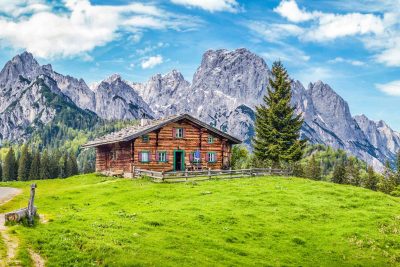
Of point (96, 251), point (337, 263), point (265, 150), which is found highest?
point (265, 150)

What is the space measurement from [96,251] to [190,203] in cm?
1521

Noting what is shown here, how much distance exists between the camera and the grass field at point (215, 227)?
1870cm

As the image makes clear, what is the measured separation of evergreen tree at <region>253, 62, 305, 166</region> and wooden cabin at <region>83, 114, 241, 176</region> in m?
7.83

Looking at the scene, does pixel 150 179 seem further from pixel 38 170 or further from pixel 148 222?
pixel 38 170

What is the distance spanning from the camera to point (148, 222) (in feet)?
81.1

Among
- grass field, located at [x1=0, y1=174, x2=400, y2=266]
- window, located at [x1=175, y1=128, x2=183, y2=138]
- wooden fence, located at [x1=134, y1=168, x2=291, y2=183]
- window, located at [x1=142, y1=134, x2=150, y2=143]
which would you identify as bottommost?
grass field, located at [x1=0, y1=174, x2=400, y2=266]

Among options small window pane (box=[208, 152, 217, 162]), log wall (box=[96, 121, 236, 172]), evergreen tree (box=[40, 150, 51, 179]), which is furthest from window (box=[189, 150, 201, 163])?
evergreen tree (box=[40, 150, 51, 179])

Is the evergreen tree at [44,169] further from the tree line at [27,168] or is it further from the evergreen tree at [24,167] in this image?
the evergreen tree at [24,167]

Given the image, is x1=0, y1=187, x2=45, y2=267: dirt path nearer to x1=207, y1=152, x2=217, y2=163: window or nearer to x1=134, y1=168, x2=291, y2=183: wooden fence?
x1=134, y1=168, x2=291, y2=183: wooden fence

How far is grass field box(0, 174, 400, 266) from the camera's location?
18703mm

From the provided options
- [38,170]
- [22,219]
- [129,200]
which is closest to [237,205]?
[129,200]

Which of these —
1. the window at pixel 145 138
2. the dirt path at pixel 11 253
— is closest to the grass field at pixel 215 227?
the dirt path at pixel 11 253

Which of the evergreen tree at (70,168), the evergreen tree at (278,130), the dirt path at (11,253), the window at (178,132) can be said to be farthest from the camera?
the evergreen tree at (70,168)

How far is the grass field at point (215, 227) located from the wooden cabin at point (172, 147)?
13972 mm
